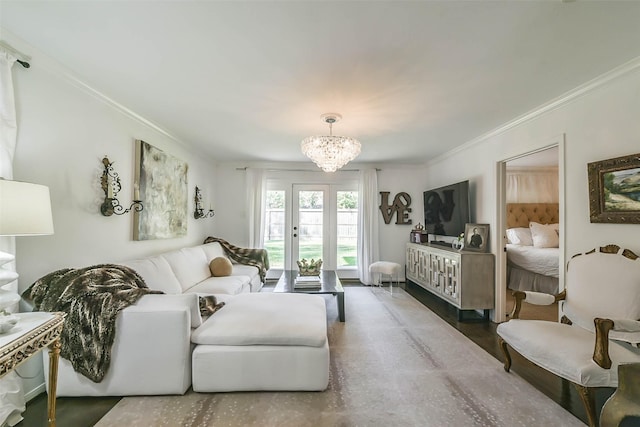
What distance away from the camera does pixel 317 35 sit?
1.60m

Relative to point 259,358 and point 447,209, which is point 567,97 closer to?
point 447,209

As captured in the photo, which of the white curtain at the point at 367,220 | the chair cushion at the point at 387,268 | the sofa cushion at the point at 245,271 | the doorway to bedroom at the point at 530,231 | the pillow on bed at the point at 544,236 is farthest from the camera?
→ the white curtain at the point at 367,220

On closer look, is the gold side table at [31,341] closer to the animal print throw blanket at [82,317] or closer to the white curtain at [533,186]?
the animal print throw blanket at [82,317]

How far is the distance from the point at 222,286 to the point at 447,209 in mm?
3422

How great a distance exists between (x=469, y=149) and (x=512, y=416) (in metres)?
3.24

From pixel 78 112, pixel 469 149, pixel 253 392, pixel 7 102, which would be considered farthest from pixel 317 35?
pixel 469 149

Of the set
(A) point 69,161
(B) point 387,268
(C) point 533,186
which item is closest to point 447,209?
(B) point 387,268

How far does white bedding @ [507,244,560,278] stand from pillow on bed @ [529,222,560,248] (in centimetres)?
45

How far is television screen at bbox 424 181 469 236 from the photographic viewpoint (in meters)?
3.87

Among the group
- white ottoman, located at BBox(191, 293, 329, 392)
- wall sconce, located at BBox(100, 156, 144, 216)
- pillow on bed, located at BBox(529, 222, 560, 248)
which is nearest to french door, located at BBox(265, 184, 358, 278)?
wall sconce, located at BBox(100, 156, 144, 216)

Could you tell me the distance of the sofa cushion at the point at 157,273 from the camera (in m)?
2.59

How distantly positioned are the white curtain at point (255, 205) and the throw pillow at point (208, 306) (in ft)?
8.82

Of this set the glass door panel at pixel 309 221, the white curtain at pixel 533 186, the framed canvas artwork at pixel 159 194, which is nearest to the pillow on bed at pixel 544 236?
the white curtain at pixel 533 186

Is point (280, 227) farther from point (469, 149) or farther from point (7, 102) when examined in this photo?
point (7, 102)
